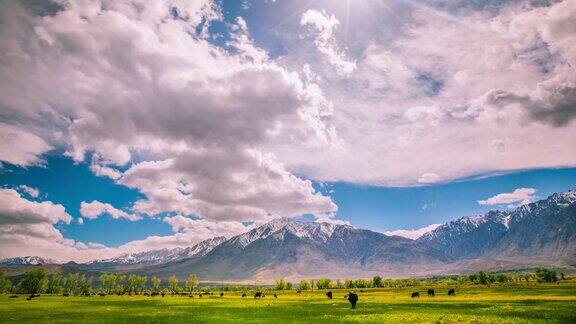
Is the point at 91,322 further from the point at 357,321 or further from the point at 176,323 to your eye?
the point at 357,321

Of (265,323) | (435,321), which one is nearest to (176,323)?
(265,323)

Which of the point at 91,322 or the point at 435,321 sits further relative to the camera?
the point at 91,322

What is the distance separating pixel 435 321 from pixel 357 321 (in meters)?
8.25

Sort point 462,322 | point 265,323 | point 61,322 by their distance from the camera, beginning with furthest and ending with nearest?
1. point 61,322
2. point 265,323
3. point 462,322

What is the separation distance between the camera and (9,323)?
140 ft

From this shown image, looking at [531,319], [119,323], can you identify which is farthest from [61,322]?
[531,319]

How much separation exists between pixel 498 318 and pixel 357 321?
15.4 m

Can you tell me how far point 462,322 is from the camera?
38781 millimetres

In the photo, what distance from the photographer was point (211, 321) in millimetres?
44312

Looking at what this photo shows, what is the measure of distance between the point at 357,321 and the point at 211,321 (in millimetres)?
16838

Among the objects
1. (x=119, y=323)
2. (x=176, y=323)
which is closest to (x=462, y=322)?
(x=176, y=323)

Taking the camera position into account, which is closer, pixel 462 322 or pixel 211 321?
pixel 462 322

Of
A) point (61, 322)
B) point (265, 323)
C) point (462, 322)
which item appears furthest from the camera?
point (61, 322)

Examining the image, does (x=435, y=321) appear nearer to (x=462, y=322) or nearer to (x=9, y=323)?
(x=462, y=322)
